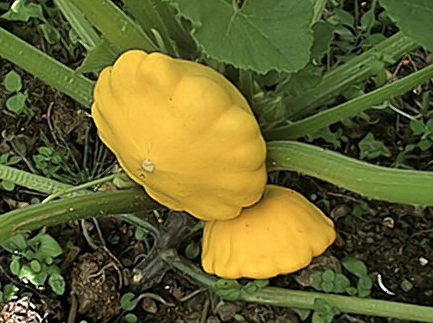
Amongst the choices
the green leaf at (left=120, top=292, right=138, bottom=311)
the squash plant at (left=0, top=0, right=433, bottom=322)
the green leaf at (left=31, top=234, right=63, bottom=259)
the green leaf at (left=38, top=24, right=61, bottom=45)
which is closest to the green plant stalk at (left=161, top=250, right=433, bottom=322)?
the squash plant at (left=0, top=0, right=433, bottom=322)

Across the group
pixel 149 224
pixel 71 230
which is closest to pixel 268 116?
pixel 149 224

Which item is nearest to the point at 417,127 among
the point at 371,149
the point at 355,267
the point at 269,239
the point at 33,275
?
the point at 371,149

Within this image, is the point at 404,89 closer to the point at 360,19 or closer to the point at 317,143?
the point at 317,143

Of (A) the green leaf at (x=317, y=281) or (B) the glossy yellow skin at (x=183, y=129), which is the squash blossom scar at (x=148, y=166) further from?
(A) the green leaf at (x=317, y=281)

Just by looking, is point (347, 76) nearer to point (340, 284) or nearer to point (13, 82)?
point (340, 284)

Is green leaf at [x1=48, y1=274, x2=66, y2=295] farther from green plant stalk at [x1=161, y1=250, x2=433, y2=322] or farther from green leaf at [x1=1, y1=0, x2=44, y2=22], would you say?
green leaf at [x1=1, y1=0, x2=44, y2=22]

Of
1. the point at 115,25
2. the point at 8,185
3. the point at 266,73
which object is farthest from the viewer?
the point at 8,185
